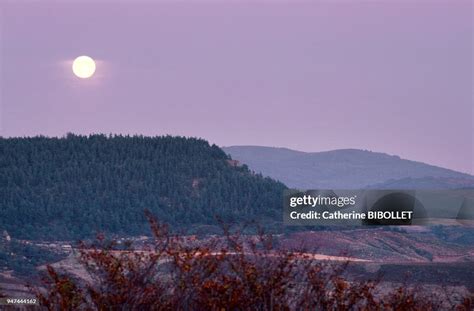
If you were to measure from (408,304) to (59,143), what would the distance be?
74081 millimetres

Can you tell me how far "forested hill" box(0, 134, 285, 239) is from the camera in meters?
70.9

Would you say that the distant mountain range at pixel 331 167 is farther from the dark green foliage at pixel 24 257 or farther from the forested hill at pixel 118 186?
the dark green foliage at pixel 24 257

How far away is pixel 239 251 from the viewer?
46.2 ft

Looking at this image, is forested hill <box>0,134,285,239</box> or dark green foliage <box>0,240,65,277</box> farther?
forested hill <box>0,134,285,239</box>

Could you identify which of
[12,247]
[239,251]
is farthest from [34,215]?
[239,251]

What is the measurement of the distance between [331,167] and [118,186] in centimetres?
10425

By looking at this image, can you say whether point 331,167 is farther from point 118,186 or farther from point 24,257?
point 24,257

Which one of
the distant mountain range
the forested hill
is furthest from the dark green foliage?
the distant mountain range

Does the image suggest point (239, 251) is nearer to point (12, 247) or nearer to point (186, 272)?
point (186, 272)

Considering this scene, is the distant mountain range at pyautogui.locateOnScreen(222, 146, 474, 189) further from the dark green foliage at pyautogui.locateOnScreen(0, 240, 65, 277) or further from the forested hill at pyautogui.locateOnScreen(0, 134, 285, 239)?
the dark green foliage at pyautogui.locateOnScreen(0, 240, 65, 277)

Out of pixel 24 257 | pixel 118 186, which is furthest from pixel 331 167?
pixel 24 257

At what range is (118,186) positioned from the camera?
7775cm

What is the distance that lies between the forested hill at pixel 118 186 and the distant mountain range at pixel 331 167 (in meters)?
73.9

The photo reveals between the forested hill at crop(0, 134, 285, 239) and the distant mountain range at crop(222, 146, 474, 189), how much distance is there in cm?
7392
